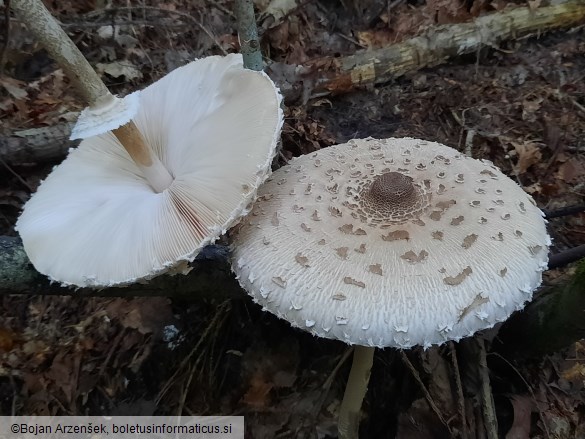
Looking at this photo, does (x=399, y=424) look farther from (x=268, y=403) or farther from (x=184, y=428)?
(x=184, y=428)

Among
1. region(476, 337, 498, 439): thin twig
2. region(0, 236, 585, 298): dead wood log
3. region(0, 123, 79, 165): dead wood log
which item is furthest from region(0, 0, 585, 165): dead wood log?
region(476, 337, 498, 439): thin twig

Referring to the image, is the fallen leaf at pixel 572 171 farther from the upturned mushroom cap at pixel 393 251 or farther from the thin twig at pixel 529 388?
the upturned mushroom cap at pixel 393 251

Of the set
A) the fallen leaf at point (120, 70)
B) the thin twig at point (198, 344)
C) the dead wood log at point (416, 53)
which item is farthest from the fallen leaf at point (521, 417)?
the fallen leaf at point (120, 70)

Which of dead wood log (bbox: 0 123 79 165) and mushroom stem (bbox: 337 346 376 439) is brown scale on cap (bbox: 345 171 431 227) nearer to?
mushroom stem (bbox: 337 346 376 439)

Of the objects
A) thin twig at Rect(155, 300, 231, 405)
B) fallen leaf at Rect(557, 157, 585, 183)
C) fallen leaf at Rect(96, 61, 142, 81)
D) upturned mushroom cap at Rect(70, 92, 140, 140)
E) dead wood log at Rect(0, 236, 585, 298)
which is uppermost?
upturned mushroom cap at Rect(70, 92, 140, 140)

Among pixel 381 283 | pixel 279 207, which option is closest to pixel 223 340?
pixel 279 207
